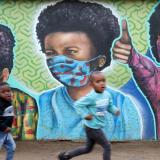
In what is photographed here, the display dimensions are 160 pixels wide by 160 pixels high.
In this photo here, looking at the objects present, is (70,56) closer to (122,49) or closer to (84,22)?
(84,22)

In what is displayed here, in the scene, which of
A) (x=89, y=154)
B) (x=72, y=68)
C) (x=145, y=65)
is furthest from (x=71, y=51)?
(x=89, y=154)

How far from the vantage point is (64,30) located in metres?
9.84

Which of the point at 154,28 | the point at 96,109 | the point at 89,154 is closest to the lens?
the point at 96,109

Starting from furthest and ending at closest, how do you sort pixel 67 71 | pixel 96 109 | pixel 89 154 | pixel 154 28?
pixel 154 28
pixel 67 71
pixel 89 154
pixel 96 109

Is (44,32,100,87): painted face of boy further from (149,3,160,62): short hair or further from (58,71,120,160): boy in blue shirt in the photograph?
(58,71,120,160): boy in blue shirt

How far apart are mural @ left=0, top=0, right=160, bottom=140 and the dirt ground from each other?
0.18m

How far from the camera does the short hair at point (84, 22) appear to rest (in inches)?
387

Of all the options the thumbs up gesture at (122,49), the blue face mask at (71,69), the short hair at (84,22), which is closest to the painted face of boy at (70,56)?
the blue face mask at (71,69)

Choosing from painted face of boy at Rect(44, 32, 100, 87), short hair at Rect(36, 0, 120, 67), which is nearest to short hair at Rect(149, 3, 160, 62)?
short hair at Rect(36, 0, 120, 67)

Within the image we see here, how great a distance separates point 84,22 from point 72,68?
Result: 90 centimetres

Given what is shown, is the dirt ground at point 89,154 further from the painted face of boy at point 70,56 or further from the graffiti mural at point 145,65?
the painted face of boy at point 70,56

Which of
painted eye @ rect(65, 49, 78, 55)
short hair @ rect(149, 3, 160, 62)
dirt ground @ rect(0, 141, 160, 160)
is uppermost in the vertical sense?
short hair @ rect(149, 3, 160, 62)

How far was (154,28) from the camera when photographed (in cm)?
991

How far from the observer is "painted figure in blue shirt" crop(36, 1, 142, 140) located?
9805 millimetres
